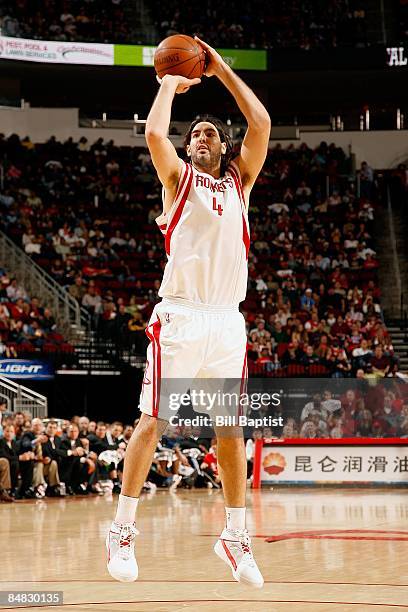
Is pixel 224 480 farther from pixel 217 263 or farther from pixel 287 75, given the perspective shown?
pixel 287 75

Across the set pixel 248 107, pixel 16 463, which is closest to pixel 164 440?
pixel 16 463

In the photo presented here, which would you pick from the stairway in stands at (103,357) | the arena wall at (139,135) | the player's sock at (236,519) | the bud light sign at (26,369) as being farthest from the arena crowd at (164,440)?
the arena wall at (139,135)

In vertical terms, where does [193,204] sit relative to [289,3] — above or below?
below

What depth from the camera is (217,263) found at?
5.75 metres

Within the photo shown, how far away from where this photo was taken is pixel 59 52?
26.3 metres

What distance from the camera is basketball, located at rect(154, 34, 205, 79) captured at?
19.2ft

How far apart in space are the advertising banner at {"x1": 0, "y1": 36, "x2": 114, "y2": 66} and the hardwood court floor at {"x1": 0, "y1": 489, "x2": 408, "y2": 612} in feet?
46.8

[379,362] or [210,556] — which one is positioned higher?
[379,362]

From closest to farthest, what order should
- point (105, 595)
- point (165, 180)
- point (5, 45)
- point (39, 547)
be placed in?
point (165, 180), point (105, 595), point (39, 547), point (5, 45)

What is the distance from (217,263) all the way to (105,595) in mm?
2359

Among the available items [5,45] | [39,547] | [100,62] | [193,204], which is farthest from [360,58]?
[193,204]

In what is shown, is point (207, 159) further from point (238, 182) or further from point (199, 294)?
point (199, 294)

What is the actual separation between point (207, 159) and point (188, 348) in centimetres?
114

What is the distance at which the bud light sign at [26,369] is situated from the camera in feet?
64.9
